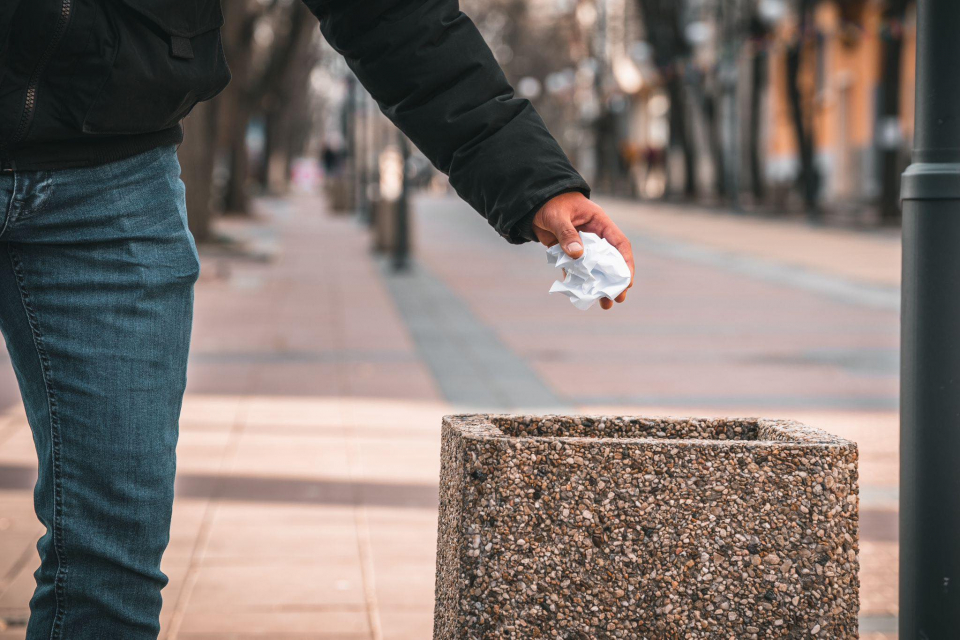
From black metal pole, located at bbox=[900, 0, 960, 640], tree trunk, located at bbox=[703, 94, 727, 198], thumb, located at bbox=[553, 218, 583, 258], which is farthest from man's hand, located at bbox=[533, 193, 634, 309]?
tree trunk, located at bbox=[703, 94, 727, 198]

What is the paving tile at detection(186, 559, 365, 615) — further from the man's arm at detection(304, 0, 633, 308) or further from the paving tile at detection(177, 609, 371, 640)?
the man's arm at detection(304, 0, 633, 308)

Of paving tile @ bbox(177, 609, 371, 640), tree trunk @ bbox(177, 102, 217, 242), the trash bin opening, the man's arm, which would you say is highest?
tree trunk @ bbox(177, 102, 217, 242)

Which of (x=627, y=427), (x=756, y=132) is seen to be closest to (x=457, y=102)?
(x=627, y=427)

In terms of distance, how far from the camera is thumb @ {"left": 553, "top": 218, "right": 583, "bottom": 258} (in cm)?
193

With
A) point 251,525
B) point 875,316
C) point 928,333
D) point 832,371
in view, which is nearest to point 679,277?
point 875,316

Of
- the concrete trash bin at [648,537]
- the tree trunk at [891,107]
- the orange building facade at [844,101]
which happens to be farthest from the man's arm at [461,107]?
the orange building facade at [844,101]

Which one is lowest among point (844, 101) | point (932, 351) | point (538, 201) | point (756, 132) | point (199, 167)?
point (932, 351)

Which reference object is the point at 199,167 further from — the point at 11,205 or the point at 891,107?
the point at 11,205

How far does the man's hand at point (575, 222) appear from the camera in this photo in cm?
196

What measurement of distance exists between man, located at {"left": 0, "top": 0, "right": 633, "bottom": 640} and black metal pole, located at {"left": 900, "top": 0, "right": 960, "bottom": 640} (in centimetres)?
64

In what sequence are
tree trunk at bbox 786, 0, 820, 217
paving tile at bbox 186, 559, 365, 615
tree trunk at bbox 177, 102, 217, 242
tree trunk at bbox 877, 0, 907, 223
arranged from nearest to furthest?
paving tile at bbox 186, 559, 365, 615, tree trunk at bbox 177, 102, 217, 242, tree trunk at bbox 877, 0, 907, 223, tree trunk at bbox 786, 0, 820, 217

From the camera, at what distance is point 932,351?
2289 mm

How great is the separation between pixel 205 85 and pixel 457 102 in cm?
37

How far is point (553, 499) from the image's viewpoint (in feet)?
6.15
